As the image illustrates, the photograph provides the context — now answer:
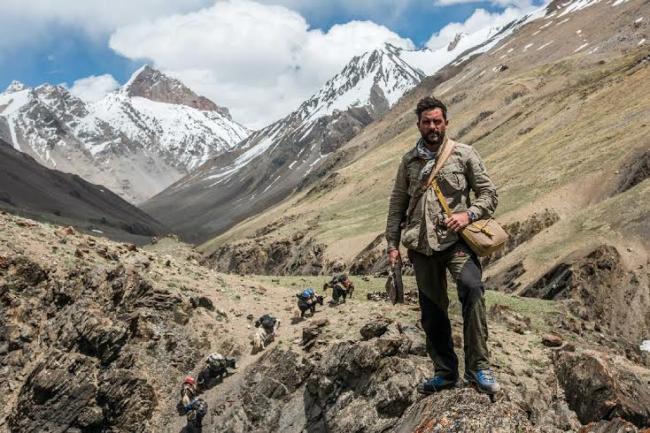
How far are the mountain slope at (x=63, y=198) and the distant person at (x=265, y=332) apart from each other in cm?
8576

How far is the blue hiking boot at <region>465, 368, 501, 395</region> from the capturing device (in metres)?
7.74

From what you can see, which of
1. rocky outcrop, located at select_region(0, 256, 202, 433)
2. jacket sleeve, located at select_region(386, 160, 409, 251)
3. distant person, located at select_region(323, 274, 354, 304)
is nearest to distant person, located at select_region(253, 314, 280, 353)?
distant person, located at select_region(323, 274, 354, 304)

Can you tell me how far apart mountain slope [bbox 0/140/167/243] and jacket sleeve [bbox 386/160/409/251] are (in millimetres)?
98351

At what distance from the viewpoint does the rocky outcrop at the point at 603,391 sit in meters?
12.2

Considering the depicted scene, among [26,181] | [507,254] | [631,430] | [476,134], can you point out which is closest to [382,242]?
[507,254]

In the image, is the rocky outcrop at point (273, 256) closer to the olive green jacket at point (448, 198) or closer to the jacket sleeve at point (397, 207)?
the jacket sleeve at point (397, 207)

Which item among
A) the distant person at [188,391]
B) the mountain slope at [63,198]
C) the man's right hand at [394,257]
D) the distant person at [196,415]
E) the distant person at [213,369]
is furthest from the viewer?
the mountain slope at [63,198]

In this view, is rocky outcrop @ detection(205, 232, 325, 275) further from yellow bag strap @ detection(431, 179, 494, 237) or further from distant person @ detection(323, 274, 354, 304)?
yellow bag strap @ detection(431, 179, 494, 237)

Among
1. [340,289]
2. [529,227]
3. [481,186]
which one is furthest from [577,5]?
[481,186]

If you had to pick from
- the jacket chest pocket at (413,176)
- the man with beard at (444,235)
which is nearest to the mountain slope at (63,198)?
the jacket chest pocket at (413,176)

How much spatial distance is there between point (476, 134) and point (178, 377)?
97552 mm

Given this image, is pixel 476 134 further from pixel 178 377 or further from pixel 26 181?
pixel 26 181

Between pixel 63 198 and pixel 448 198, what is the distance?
160m

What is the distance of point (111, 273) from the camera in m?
23.1
